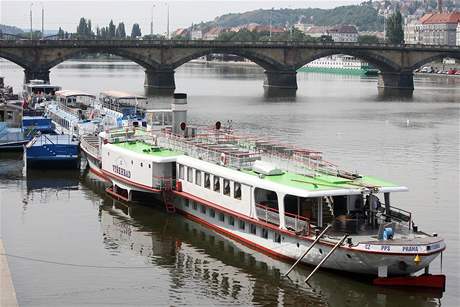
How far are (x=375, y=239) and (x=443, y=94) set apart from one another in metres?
109

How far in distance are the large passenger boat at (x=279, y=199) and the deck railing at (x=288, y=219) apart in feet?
0.11

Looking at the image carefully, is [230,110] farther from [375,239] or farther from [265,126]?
[375,239]

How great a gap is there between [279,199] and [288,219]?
0.79 m

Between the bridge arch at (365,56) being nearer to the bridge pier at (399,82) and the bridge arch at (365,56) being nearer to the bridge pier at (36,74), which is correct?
the bridge pier at (399,82)

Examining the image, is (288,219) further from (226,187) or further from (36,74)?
(36,74)

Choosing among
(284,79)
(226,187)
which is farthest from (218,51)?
(226,187)

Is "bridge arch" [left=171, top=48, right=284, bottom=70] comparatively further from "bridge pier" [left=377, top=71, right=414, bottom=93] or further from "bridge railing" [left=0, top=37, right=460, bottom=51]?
"bridge pier" [left=377, top=71, right=414, bottom=93]

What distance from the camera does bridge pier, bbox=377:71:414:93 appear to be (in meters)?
143

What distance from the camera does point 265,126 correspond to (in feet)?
273

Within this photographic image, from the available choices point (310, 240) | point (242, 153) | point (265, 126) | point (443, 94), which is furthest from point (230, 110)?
point (310, 240)

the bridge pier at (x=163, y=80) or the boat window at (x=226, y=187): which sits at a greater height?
the bridge pier at (x=163, y=80)

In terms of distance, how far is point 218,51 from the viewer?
5433 inches

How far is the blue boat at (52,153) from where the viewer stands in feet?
177

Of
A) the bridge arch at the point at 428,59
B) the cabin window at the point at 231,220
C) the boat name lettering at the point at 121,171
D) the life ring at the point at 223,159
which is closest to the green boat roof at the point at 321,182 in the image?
the cabin window at the point at 231,220
